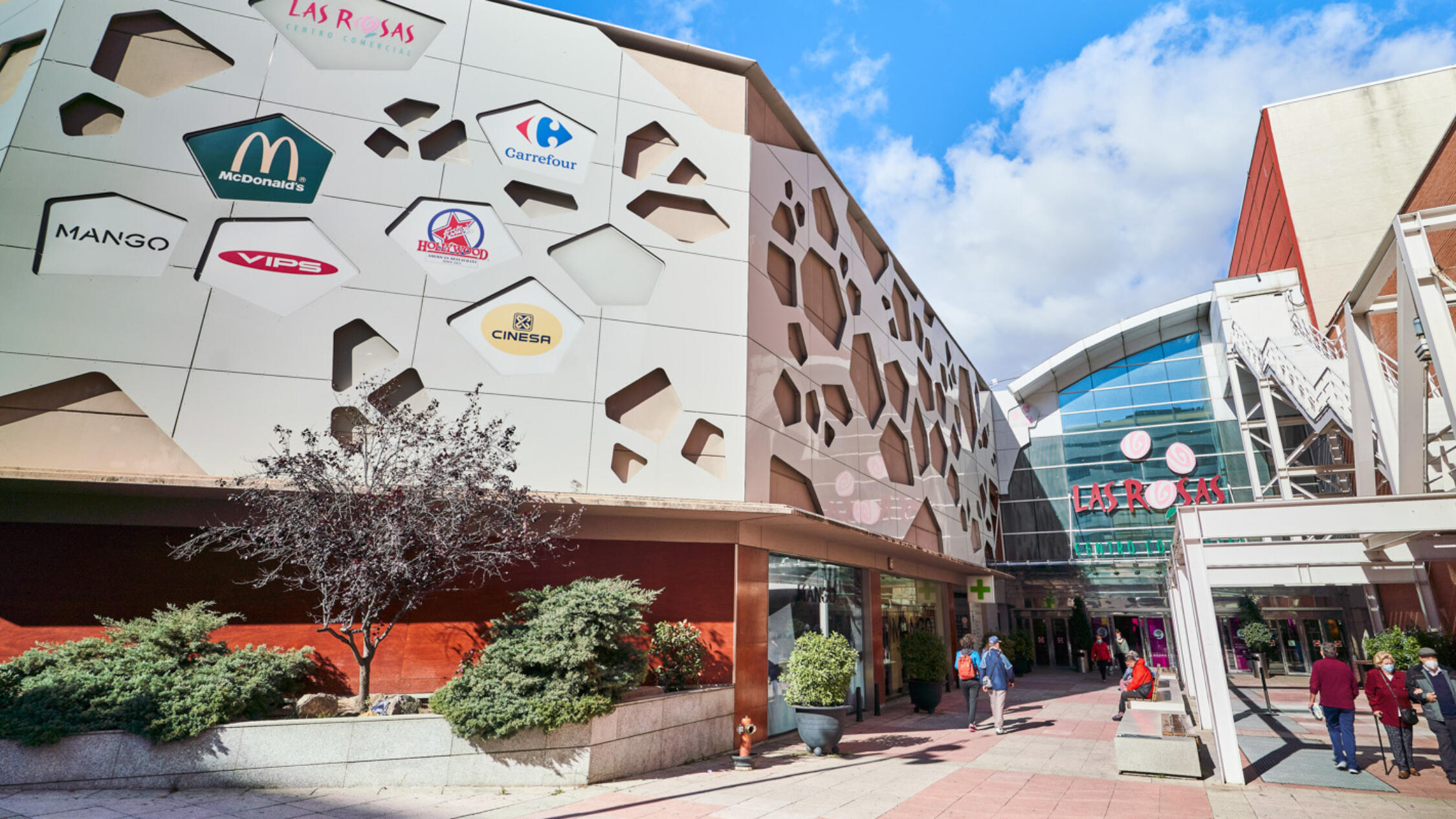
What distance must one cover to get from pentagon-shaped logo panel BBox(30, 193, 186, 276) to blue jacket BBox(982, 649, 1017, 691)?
15628mm

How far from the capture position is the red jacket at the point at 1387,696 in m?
9.11

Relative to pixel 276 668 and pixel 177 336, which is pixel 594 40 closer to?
pixel 177 336

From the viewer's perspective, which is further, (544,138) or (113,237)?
(544,138)

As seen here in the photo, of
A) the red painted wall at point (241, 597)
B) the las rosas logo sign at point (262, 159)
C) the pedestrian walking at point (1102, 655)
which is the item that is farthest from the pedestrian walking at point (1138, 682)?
the las rosas logo sign at point (262, 159)

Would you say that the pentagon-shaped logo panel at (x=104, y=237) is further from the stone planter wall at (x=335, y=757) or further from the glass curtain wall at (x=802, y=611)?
the glass curtain wall at (x=802, y=611)

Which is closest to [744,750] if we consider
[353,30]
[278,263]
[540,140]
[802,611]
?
[802,611]

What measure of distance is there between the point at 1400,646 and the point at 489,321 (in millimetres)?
16844

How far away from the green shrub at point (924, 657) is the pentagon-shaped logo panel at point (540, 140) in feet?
41.5

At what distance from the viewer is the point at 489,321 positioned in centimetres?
1194

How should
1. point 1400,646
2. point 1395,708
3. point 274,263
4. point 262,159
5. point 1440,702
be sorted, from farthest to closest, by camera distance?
point 1400,646 → point 262,159 → point 274,263 → point 1395,708 → point 1440,702

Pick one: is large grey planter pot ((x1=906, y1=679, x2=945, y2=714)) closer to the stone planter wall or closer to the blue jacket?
the blue jacket

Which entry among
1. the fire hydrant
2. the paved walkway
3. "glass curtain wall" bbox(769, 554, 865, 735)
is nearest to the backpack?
"glass curtain wall" bbox(769, 554, 865, 735)

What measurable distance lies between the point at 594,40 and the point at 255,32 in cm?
585

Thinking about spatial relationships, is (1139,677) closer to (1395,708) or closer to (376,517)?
(1395,708)
